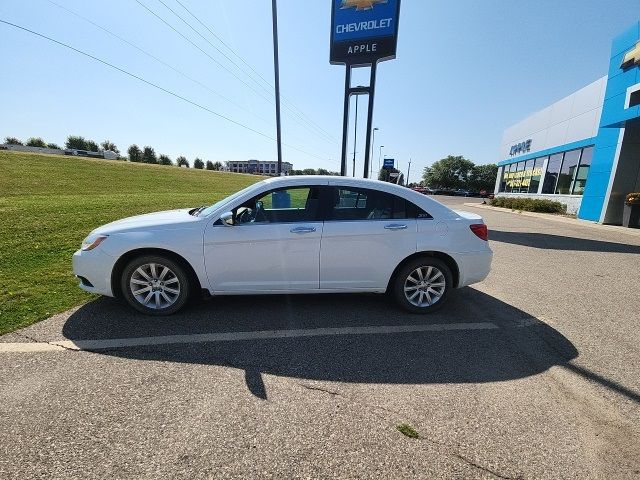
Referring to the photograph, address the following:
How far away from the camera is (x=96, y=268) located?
3.67 metres

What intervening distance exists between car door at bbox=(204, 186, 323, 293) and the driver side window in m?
0.01

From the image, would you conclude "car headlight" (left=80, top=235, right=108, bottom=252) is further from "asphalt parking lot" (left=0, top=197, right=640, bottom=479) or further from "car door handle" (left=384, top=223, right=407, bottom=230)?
"car door handle" (left=384, top=223, right=407, bottom=230)

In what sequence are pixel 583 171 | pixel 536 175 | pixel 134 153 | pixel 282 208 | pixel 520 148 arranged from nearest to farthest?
pixel 282 208, pixel 583 171, pixel 536 175, pixel 520 148, pixel 134 153

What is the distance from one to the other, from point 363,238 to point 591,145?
20.6 metres

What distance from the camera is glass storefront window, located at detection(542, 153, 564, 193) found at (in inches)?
851

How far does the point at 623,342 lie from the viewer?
3.58 metres

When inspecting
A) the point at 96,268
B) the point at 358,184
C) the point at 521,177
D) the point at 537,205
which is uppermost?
the point at 521,177

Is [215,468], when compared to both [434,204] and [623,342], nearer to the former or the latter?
[434,204]

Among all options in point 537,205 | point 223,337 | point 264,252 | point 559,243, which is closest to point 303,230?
point 264,252

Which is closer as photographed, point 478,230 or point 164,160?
point 478,230

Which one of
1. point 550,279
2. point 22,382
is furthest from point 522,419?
point 550,279

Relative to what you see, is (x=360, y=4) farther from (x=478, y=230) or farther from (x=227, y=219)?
(x=227, y=219)

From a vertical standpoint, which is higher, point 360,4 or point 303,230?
point 360,4

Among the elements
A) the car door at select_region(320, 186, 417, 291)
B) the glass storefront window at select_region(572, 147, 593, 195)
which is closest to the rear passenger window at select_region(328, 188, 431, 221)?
the car door at select_region(320, 186, 417, 291)
